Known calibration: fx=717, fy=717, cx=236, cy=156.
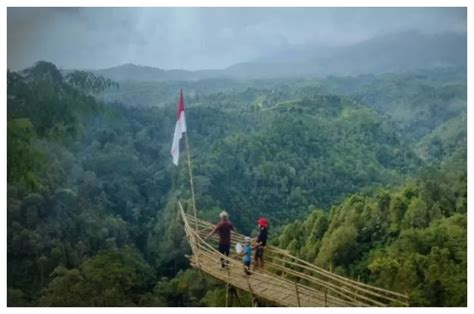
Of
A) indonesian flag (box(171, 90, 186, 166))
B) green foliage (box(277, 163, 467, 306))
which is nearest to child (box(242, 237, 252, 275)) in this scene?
green foliage (box(277, 163, 467, 306))

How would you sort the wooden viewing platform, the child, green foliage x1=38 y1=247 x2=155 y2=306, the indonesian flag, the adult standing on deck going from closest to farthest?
1. the wooden viewing platform
2. the child
3. the adult standing on deck
4. green foliage x1=38 y1=247 x2=155 y2=306
5. the indonesian flag

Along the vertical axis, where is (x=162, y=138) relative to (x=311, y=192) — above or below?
above

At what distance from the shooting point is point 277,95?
838 cm

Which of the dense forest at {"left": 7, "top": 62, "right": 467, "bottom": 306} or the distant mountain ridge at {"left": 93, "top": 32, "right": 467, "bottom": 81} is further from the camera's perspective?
the distant mountain ridge at {"left": 93, "top": 32, "right": 467, "bottom": 81}

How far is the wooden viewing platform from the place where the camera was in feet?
21.6

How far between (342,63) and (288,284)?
294 cm

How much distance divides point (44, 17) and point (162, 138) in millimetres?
1852

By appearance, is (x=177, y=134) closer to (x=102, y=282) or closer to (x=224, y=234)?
(x=224, y=234)

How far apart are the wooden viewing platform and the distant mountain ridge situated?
189cm

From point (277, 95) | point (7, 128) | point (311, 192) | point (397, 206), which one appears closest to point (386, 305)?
point (397, 206)

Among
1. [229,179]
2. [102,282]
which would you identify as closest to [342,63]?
[229,179]

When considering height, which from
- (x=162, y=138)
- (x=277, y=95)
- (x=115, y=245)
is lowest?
(x=115, y=245)

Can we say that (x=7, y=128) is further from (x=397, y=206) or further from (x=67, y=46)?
(x=397, y=206)

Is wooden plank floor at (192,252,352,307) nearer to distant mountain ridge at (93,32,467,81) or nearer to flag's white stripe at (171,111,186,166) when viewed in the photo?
flag's white stripe at (171,111,186,166)
